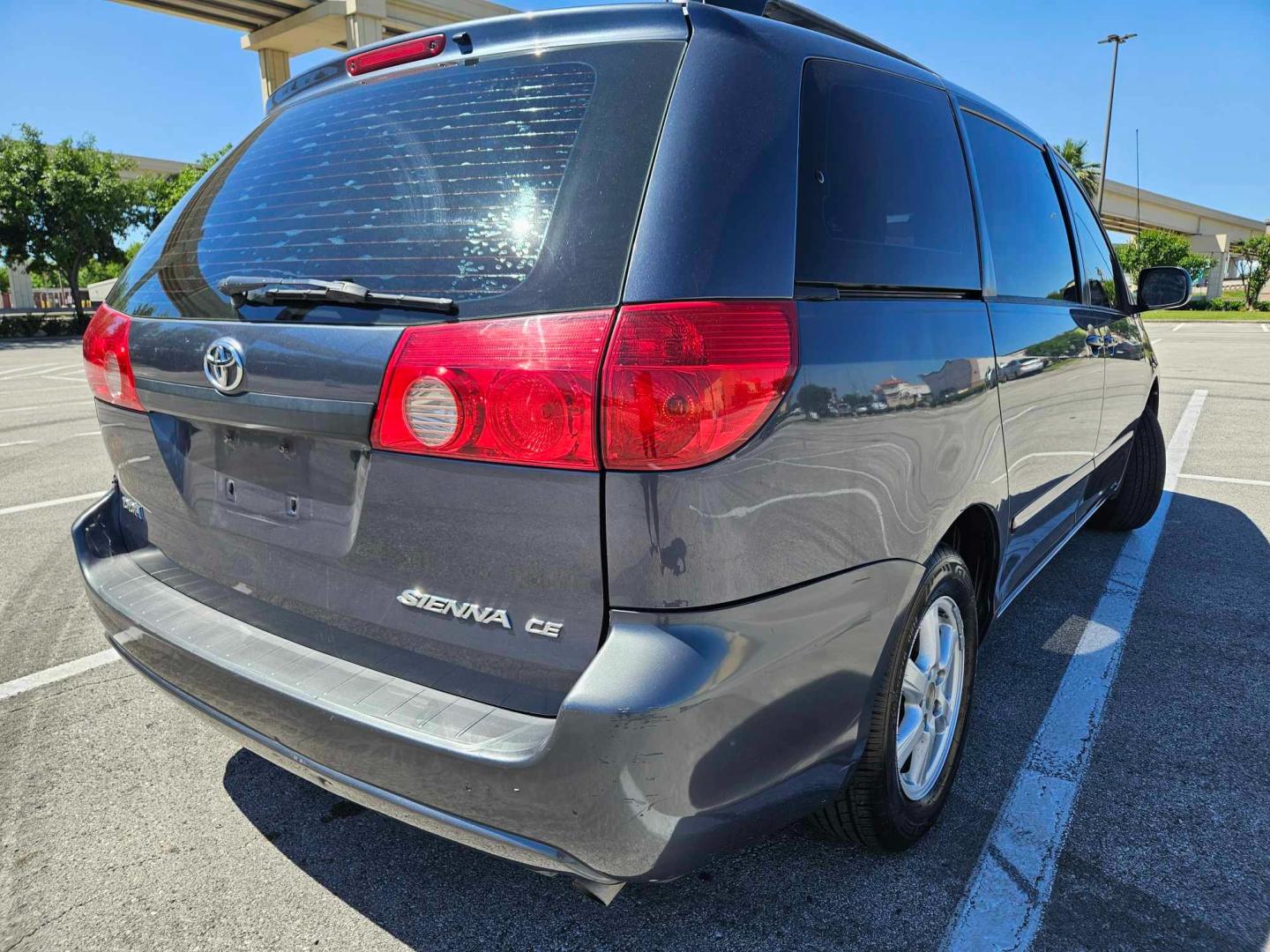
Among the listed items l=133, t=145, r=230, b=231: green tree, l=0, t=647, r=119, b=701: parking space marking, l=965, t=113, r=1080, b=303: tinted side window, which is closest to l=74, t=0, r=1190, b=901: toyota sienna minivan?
l=965, t=113, r=1080, b=303: tinted side window

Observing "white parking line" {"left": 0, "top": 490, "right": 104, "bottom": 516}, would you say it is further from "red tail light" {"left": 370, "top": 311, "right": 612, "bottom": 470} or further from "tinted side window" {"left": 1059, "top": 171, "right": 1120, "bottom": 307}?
"tinted side window" {"left": 1059, "top": 171, "right": 1120, "bottom": 307}

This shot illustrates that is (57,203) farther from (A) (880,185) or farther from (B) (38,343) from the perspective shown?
(A) (880,185)

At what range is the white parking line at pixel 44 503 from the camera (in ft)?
17.6

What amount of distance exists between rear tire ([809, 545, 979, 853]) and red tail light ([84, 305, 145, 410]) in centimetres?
186

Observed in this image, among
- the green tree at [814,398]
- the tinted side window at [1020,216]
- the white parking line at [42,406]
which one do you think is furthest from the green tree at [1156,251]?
the green tree at [814,398]

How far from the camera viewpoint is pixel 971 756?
273 centimetres

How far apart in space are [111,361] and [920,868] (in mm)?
2340

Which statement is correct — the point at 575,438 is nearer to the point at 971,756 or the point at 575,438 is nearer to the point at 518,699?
the point at 518,699

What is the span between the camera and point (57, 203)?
1312 inches

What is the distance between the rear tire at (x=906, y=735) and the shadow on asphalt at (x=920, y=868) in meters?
0.12

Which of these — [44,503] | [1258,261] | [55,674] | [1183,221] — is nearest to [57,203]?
[44,503]

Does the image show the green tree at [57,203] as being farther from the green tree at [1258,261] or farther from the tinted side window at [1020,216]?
the green tree at [1258,261]

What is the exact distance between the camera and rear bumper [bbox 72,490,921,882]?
1481 millimetres

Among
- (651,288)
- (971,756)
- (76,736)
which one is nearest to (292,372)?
(651,288)
